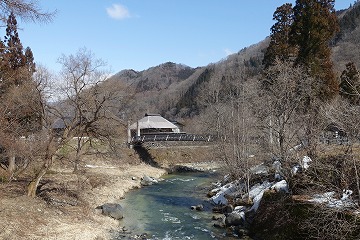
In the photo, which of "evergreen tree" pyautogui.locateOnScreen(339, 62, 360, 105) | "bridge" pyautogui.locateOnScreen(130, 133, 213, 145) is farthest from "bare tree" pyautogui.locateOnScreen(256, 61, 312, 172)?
"bridge" pyautogui.locateOnScreen(130, 133, 213, 145)

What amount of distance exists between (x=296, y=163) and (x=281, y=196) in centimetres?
157

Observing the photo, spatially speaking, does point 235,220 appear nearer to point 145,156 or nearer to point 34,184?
point 34,184

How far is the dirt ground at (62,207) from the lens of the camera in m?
12.7

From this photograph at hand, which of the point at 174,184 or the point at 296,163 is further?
the point at 174,184

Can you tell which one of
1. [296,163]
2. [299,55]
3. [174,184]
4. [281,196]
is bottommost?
[174,184]

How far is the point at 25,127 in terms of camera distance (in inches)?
837

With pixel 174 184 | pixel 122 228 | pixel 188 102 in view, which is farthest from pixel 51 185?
pixel 188 102

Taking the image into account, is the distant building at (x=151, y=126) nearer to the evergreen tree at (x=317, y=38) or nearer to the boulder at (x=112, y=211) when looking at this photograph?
the evergreen tree at (x=317, y=38)

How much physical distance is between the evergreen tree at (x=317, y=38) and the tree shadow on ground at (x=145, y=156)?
873 inches

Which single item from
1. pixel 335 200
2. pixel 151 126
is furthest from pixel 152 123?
pixel 335 200

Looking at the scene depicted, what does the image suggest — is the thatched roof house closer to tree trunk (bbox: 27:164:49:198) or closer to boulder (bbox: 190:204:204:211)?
boulder (bbox: 190:204:204:211)

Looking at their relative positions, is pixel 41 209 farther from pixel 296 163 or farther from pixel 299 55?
pixel 299 55

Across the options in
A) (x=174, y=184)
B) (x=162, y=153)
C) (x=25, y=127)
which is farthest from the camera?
(x=162, y=153)

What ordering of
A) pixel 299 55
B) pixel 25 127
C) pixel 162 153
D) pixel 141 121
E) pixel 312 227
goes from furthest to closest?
1. pixel 141 121
2. pixel 162 153
3. pixel 299 55
4. pixel 25 127
5. pixel 312 227
